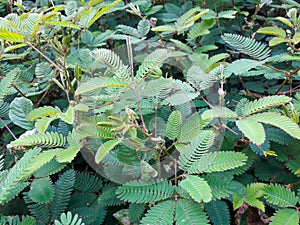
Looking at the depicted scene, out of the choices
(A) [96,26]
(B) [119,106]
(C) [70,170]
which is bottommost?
(C) [70,170]

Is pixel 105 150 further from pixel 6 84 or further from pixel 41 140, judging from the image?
pixel 6 84

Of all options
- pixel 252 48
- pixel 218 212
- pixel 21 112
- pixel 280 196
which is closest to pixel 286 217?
pixel 280 196

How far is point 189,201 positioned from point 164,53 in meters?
0.37

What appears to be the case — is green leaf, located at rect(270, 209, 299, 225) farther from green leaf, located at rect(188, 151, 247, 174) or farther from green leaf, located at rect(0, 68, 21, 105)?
green leaf, located at rect(0, 68, 21, 105)

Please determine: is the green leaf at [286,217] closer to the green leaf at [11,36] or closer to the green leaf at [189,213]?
the green leaf at [189,213]

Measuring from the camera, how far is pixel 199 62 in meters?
1.14

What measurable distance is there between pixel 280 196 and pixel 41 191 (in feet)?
2.01

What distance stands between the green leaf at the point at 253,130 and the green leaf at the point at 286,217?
25 centimetres

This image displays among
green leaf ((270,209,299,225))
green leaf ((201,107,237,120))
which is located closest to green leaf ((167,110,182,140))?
green leaf ((201,107,237,120))

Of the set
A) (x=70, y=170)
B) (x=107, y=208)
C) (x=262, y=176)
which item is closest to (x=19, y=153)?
(x=70, y=170)

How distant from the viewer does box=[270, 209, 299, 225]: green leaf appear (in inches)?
33.3

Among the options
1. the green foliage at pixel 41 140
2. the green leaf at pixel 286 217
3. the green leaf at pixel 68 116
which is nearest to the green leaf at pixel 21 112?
the green foliage at pixel 41 140

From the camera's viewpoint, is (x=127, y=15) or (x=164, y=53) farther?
(x=127, y=15)

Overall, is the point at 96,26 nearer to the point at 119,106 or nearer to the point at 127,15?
the point at 127,15
